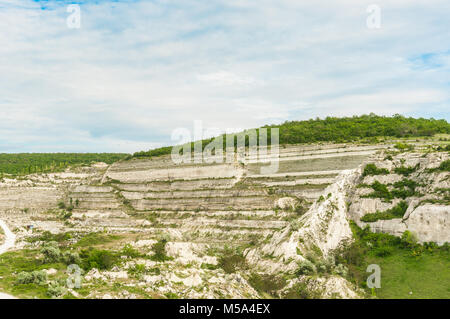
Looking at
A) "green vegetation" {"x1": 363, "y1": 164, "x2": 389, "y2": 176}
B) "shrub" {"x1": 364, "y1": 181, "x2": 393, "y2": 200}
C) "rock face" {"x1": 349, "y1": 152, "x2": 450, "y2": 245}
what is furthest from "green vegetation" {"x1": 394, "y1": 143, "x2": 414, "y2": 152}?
"shrub" {"x1": 364, "y1": 181, "x2": 393, "y2": 200}

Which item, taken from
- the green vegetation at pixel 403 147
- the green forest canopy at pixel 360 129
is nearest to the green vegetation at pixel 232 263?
the green vegetation at pixel 403 147

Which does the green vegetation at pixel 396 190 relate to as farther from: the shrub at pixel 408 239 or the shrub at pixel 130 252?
the shrub at pixel 130 252

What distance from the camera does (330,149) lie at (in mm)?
46375

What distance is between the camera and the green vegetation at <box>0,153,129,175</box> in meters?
86.1

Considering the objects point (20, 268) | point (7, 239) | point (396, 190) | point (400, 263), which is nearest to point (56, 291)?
point (20, 268)

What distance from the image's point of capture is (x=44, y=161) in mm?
101000

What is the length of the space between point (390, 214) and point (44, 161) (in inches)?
3480

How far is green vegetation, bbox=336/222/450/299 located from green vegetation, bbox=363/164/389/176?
230 inches

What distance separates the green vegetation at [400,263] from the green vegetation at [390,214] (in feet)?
3.30

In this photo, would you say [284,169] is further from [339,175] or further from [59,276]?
[59,276]

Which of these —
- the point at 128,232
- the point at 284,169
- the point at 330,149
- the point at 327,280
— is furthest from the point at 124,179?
the point at 327,280

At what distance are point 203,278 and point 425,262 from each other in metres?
15.1

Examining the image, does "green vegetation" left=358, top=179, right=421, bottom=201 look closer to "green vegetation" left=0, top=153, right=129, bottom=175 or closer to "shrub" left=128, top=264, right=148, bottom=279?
"shrub" left=128, top=264, right=148, bottom=279

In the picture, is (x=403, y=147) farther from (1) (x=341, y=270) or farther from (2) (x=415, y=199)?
(1) (x=341, y=270)
